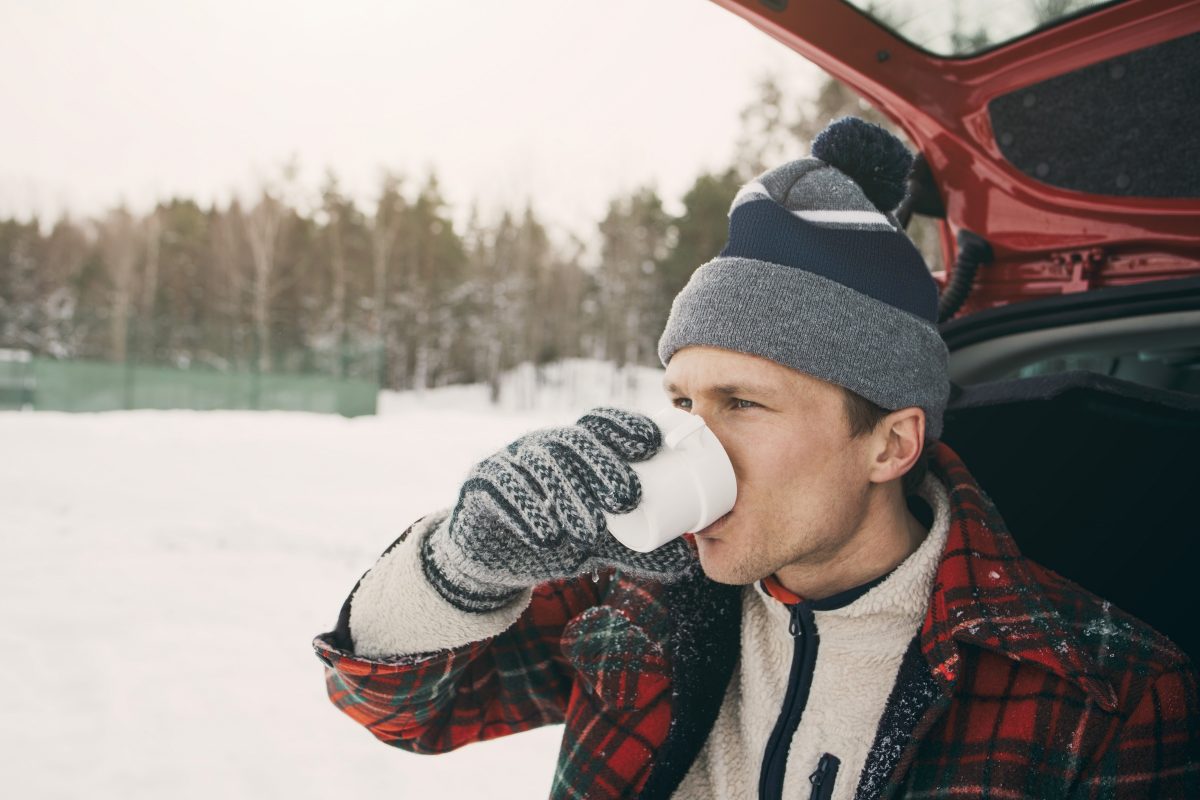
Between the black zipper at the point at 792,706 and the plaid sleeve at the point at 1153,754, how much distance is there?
43cm

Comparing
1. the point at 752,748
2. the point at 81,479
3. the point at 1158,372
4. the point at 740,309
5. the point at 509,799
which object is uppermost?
the point at 740,309

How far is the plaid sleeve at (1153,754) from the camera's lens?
1.19 metres

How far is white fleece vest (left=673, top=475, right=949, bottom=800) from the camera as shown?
138 centimetres

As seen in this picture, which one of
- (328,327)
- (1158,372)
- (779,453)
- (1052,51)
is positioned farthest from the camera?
(328,327)

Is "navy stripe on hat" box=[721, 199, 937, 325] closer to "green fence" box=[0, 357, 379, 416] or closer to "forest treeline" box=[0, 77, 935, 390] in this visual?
"green fence" box=[0, 357, 379, 416]

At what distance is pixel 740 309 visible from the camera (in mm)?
1466

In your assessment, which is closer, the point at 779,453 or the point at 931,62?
the point at 779,453

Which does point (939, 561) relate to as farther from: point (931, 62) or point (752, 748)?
point (931, 62)

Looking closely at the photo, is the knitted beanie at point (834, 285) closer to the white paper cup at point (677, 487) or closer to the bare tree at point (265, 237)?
the white paper cup at point (677, 487)

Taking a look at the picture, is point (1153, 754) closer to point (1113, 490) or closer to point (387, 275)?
point (1113, 490)

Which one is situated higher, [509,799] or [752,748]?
[752,748]

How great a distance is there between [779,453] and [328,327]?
37.4m

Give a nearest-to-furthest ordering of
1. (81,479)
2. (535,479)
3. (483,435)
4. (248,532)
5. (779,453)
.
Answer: (535,479) < (779,453) < (248,532) < (81,479) < (483,435)

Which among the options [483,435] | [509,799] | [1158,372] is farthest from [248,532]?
[483,435]
